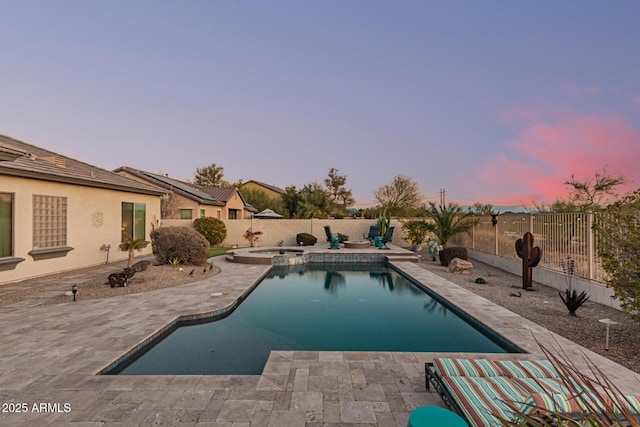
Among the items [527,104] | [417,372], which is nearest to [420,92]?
[527,104]

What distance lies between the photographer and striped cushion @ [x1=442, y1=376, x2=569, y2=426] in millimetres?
2483

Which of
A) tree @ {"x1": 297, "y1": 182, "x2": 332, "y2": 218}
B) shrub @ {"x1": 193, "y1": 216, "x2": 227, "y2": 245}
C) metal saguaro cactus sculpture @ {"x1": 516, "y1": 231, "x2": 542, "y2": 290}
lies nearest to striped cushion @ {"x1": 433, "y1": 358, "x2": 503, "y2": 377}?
metal saguaro cactus sculpture @ {"x1": 516, "y1": 231, "x2": 542, "y2": 290}

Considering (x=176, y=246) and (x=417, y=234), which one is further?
(x=417, y=234)

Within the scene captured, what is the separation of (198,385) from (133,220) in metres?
13.0

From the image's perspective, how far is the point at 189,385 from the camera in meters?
3.59

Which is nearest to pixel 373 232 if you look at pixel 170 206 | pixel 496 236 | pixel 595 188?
pixel 496 236

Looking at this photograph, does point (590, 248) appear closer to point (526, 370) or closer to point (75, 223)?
point (526, 370)

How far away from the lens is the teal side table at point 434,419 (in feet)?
6.20

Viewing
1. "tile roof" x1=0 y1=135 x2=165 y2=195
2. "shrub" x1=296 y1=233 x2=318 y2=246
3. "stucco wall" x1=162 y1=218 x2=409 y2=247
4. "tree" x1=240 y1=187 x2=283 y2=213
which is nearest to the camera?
"tile roof" x1=0 y1=135 x2=165 y2=195

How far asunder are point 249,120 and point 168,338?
14.6 meters

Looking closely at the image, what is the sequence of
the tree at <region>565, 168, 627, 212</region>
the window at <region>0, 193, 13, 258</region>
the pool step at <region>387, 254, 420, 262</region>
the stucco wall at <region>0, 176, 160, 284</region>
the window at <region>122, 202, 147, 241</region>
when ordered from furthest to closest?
the tree at <region>565, 168, 627, 212</region> → the pool step at <region>387, 254, 420, 262</region> → the window at <region>122, 202, 147, 241</region> → the stucco wall at <region>0, 176, 160, 284</region> → the window at <region>0, 193, 13, 258</region>

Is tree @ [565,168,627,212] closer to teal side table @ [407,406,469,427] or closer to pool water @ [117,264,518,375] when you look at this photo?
pool water @ [117,264,518,375]

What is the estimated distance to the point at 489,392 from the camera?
2.76 m

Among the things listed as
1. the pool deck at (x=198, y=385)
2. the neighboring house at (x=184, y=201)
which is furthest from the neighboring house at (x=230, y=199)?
the pool deck at (x=198, y=385)
